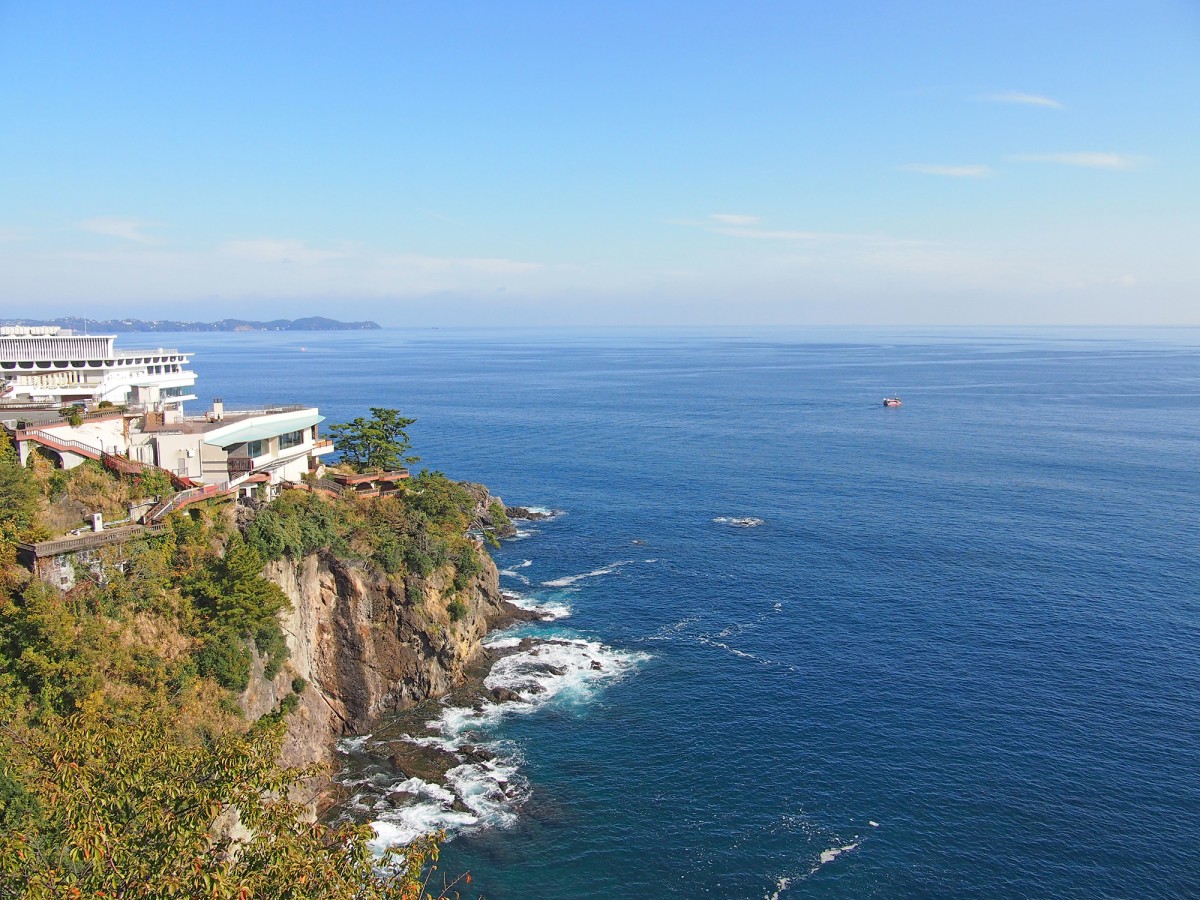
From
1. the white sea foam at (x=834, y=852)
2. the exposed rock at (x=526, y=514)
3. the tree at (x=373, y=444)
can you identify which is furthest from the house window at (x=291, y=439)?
the white sea foam at (x=834, y=852)

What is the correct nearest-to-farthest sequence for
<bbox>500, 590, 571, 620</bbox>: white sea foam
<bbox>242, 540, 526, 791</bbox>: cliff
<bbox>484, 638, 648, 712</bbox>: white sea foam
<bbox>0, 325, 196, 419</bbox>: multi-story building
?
<bbox>242, 540, 526, 791</bbox>: cliff
<bbox>484, 638, 648, 712</bbox>: white sea foam
<bbox>0, 325, 196, 419</bbox>: multi-story building
<bbox>500, 590, 571, 620</bbox>: white sea foam

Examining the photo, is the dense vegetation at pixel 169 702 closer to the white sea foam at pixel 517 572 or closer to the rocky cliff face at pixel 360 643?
the rocky cliff face at pixel 360 643

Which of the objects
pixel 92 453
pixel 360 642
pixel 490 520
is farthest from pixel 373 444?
pixel 490 520

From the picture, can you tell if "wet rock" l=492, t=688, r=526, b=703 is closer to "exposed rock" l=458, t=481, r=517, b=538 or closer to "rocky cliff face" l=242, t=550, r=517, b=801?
"rocky cliff face" l=242, t=550, r=517, b=801

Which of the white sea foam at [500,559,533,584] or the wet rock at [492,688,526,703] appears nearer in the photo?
the wet rock at [492,688,526,703]

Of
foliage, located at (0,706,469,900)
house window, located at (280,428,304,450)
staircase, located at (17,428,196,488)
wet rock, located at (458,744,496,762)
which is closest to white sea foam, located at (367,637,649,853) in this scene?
wet rock, located at (458,744,496,762)

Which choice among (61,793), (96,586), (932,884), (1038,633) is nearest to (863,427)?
(1038,633)
